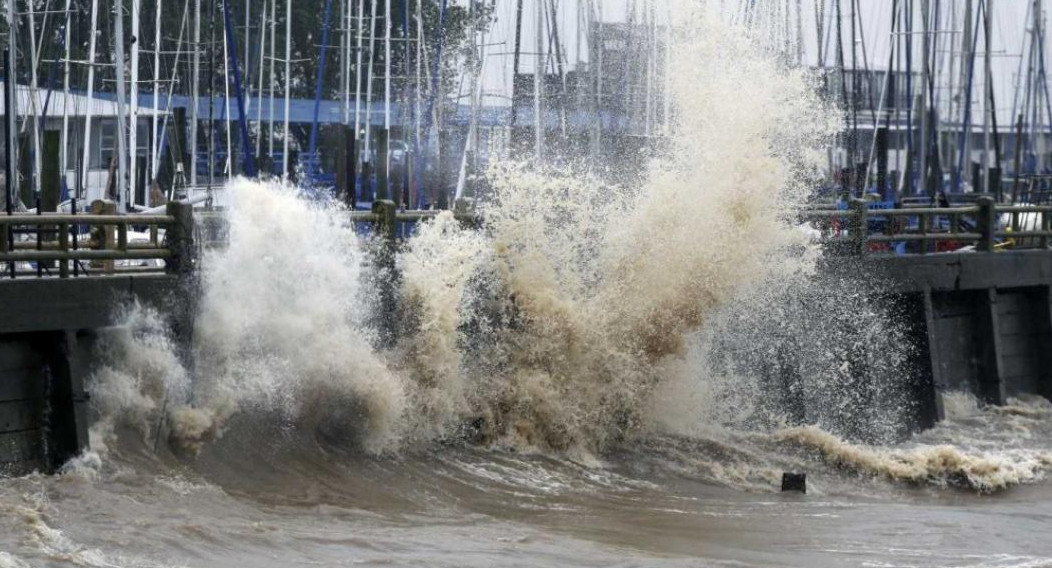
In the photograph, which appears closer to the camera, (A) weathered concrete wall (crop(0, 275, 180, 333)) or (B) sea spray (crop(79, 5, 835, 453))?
(A) weathered concrete wall (crop(0, 275, 180, 333))

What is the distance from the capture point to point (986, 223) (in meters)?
20.8

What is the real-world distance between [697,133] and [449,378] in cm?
460

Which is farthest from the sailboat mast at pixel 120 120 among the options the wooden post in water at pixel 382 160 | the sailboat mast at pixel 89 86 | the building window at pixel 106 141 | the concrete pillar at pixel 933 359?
the concrete pillar at pixel 933 359

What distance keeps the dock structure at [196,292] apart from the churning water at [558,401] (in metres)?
0.26

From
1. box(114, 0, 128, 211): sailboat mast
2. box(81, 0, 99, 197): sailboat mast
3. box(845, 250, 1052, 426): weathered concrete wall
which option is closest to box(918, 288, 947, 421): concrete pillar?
box(845, 250, 1052, 426): weathered concrete wall

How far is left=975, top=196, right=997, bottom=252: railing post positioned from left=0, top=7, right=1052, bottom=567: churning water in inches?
85.6

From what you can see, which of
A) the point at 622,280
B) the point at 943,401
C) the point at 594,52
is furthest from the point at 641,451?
the point at 594,52

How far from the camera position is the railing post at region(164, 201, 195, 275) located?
13.7 metres

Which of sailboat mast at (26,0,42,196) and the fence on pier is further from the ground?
sailboat mast at (26,0,42,196)

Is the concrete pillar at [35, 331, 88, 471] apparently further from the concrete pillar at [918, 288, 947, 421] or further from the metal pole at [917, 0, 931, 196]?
the metal pole at [917, 0, 931, 196]

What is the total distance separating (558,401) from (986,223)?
7.92 m

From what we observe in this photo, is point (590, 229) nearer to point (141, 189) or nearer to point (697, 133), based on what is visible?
point (697, 133)

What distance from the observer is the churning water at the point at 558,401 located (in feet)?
38.5

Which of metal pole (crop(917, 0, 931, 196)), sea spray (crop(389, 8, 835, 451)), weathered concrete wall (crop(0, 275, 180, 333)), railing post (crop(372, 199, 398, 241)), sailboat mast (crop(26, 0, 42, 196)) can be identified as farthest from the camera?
metal pole (crop(917, 0, 931, 196))
